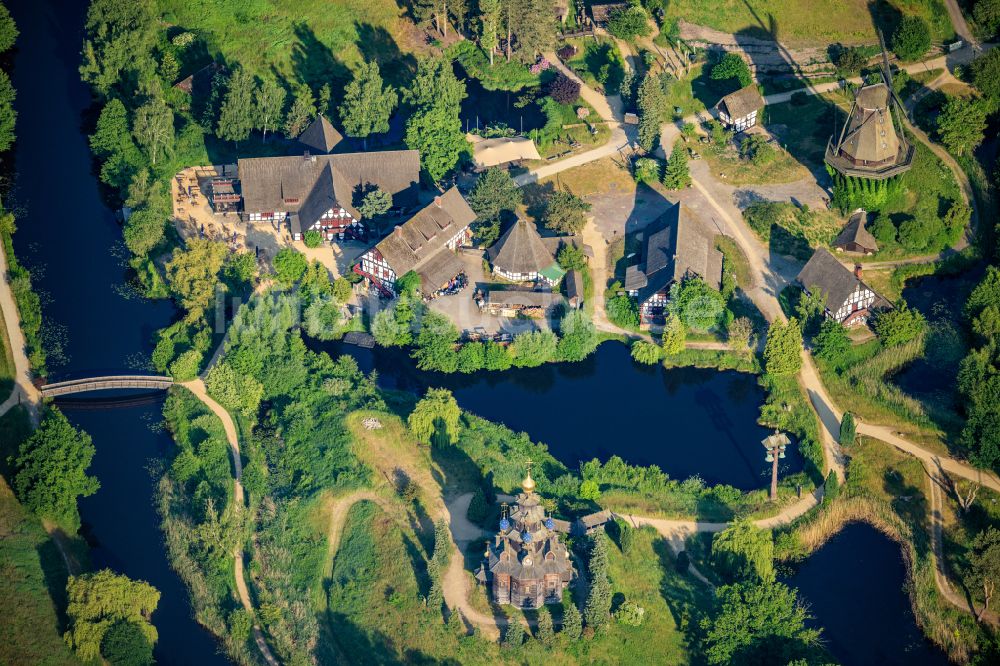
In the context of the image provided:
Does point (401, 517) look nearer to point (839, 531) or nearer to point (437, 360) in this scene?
point (437, 360)

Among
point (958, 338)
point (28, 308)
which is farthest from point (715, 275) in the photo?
point (28, 308)

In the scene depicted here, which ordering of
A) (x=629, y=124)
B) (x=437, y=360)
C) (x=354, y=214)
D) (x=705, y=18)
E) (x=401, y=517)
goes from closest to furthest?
(x=401, y=517)
(x=437, y=360)
(x=354, y=214)
(x=629, y=124)
(x=705, y=18)

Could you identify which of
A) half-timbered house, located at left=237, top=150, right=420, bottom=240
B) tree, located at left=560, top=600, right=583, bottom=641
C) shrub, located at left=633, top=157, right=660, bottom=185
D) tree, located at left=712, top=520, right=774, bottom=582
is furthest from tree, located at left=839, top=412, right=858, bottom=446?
half-timbered house, located at left=237, top=150, right=420, bottom=240

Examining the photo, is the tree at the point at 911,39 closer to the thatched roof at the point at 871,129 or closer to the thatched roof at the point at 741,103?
the thatched roof at the point at 871,129

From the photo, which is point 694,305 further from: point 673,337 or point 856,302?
point 856,302

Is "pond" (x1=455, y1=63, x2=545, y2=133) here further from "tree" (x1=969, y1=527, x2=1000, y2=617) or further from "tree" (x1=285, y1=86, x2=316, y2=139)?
"tree" (x1=969, y1=527, x2=1000, y2=617)

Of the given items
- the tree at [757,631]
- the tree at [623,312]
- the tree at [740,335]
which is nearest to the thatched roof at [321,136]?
the tree at [623,312]

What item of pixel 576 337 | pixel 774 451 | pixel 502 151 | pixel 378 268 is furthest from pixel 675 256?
pixel 502 151
